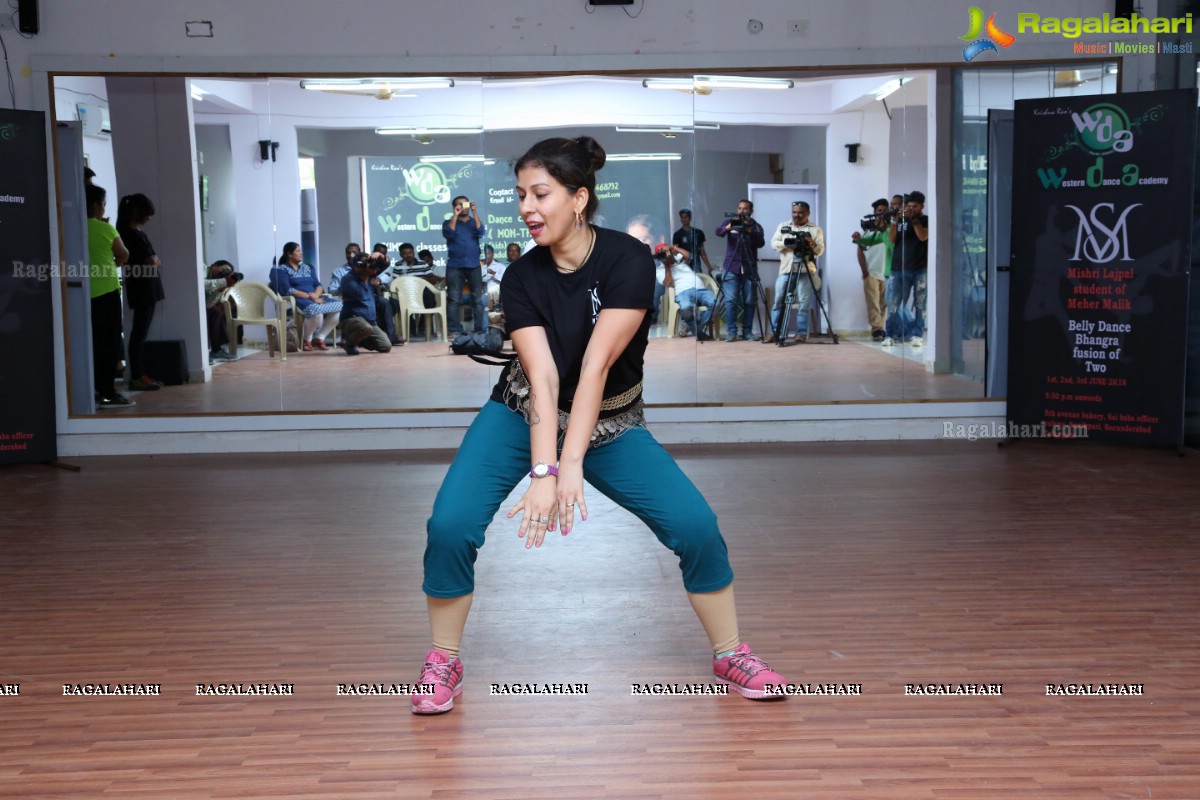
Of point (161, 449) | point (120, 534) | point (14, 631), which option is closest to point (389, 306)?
point (161, 449)

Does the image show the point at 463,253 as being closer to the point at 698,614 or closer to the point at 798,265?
the point at 798,265

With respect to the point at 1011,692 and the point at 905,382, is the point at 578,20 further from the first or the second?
the point at 1011,692

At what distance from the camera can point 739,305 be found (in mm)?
7188

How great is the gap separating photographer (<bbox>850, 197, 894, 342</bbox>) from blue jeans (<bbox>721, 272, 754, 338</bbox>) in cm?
69

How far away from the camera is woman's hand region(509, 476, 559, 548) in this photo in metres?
2.66

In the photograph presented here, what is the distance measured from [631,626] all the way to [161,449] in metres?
4.27

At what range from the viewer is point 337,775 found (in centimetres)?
254

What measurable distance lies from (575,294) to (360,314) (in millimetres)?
4575

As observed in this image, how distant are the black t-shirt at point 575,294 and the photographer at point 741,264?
13.9 feet

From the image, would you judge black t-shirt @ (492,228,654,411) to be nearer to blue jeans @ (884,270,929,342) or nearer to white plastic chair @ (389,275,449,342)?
white plastic chair @ (389,275,449,342)

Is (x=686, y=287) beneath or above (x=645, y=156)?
beneath

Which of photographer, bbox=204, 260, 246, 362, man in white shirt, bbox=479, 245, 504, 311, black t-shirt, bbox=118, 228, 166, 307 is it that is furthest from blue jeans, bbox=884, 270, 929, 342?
black t-shirt, bbox=118, 228, 166, 307

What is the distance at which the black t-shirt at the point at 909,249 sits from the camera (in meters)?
7.05

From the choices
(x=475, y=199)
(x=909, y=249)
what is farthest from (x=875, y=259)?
(x=475, y=199)
